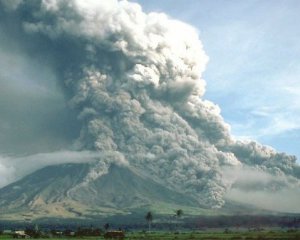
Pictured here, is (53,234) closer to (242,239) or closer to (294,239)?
(242,239)

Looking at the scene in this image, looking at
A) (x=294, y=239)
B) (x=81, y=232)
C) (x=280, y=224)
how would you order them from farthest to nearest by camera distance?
(x=280, y=224) → (x=81, y=232) → (x=294, y=239)

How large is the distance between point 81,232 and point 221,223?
212ft

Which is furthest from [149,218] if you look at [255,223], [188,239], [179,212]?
[188,239]

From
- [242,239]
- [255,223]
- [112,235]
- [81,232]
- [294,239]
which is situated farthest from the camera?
[255,223]

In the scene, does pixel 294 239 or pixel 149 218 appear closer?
pixel 294 239

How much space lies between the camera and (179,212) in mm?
195500

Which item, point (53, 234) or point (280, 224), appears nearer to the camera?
point (53, 234)

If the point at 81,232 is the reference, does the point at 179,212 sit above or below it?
above

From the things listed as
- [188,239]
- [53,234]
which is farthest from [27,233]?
[188,239]

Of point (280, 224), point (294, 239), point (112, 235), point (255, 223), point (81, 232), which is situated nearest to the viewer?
point (294, 239)

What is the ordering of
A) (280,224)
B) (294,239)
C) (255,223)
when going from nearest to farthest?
(294,239) → (255,223) → (280,224)

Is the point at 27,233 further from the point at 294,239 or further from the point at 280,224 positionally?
the point at 280,224

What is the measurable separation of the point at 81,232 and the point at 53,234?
8342 mm

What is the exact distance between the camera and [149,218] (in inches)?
7229
